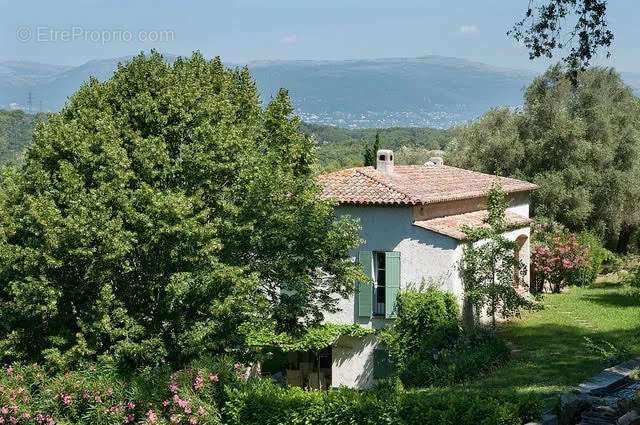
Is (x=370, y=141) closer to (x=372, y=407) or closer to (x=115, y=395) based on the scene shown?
(x=115, y=395)

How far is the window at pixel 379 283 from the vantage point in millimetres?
23594

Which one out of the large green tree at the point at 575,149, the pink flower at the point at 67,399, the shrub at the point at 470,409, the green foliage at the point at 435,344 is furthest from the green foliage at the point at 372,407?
the large green tree at the point at 575,149

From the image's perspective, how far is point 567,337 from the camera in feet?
73.6

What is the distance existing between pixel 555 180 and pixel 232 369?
24238 mm

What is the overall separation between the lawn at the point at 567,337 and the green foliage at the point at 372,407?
3.19 meters

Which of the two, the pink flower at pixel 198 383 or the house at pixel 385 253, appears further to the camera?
the house at pixel 385 253

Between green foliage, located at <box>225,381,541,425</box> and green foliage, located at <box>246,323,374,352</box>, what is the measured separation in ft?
21.0

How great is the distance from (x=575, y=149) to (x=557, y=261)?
7392 mm

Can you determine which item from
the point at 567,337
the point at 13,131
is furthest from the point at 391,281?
the point at 13,131

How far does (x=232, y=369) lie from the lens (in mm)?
15953

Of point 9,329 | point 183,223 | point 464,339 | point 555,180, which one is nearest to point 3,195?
point 9,329

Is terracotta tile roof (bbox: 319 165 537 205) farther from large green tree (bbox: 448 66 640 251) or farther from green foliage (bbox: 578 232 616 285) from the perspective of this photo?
large green tree (bbox: 448 66 640 251)

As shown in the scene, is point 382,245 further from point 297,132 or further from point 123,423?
point 123,423

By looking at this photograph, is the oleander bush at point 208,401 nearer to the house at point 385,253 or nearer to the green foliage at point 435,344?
the green foliage at point 435,344
